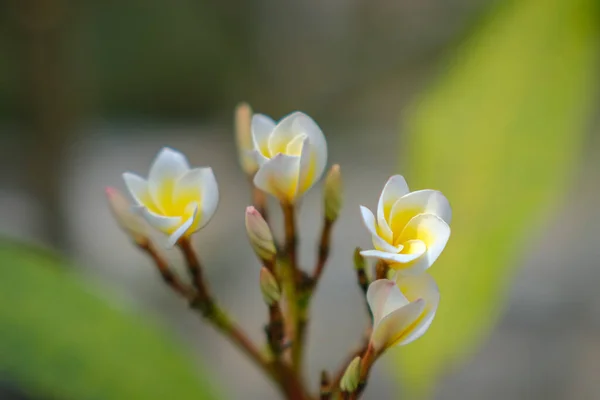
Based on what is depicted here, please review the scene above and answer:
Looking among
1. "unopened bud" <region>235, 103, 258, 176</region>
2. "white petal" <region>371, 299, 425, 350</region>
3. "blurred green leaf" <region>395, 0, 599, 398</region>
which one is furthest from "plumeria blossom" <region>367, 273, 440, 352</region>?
"blurred green leaf" <region>395, 0, 599, 398</region>

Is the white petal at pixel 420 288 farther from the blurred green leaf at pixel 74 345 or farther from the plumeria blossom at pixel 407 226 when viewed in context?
the blurred green leaf at pixel 74 345

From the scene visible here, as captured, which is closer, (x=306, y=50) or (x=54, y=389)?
(x=54, y=389)

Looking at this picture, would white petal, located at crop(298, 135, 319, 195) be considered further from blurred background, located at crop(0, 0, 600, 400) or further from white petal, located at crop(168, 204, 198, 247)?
blurred background, located at crop(0, 0, 600, 400)

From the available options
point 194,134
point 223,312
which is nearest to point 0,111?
point 194,134

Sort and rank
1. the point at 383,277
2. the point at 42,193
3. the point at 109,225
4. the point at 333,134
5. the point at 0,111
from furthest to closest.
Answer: the point at 0,111 → the point at 333,134 → the point at 109,225 → the point at 42,193 → the point at 383,277

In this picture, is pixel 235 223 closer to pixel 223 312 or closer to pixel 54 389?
pixel 54 389

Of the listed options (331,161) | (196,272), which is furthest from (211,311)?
(331,161)

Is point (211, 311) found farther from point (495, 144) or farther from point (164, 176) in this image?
point (495, 144)

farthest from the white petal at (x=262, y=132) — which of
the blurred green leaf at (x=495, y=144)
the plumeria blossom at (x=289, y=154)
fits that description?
the blurred green leaf at (x=495, y=144)
